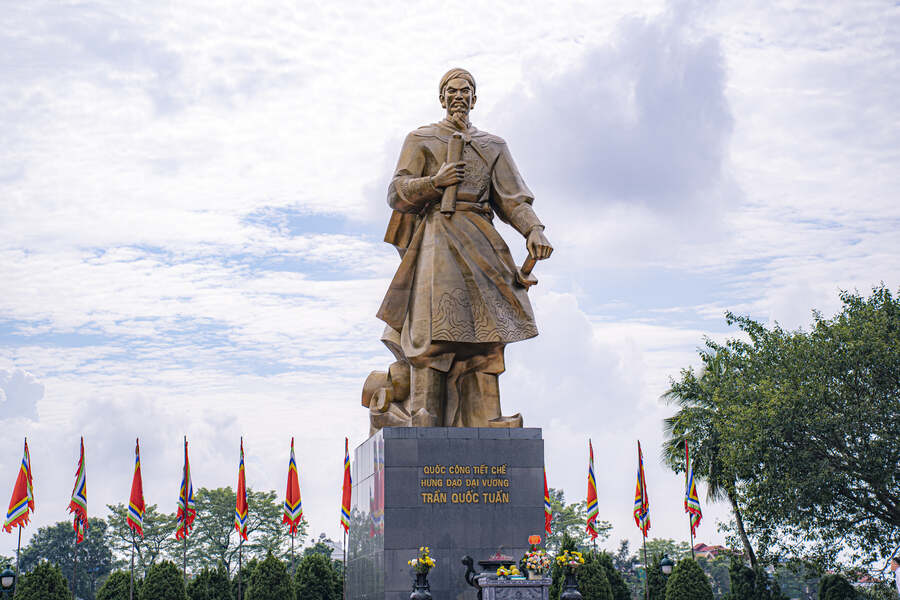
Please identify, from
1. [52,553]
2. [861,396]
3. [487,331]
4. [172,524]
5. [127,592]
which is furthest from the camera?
[52,553]

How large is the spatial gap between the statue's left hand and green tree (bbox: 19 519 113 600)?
4392 centimetres

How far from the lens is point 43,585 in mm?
20328

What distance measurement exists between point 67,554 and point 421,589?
4842 centimetres

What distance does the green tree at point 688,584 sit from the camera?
73.9 ft

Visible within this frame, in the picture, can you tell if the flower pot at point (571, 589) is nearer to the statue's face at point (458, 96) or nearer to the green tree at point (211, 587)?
the statue's face at point (458, 96)

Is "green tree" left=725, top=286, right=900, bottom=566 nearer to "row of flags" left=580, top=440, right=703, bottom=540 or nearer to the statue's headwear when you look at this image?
"row of flags" left=580, top=440, right=703, bottom=540

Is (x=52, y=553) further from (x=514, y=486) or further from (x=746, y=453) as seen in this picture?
(x=514, y=486)

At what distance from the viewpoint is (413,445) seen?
1018 cm

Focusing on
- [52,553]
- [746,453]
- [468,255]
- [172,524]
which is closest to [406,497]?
[468,255]

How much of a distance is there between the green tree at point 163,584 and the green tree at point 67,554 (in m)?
28.3

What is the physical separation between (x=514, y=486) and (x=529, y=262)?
8.91ft

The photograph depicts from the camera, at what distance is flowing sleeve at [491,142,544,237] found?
37.6ft

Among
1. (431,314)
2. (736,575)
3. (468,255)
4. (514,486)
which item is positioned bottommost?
(736,575)

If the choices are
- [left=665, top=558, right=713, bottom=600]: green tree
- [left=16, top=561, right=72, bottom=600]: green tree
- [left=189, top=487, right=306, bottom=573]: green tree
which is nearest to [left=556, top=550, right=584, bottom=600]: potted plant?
[left=665, top=558, right=713, bottom=600]: green tree
